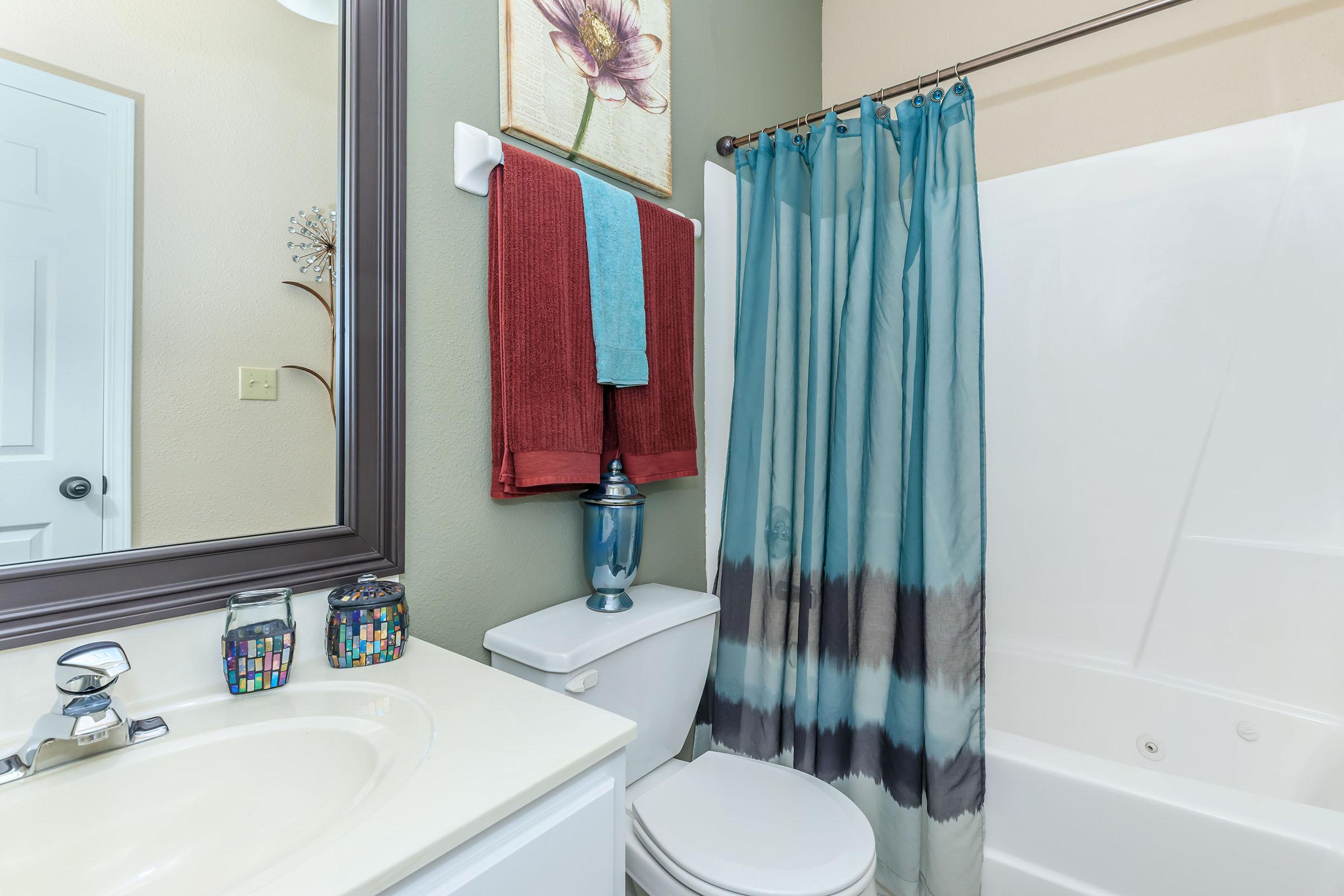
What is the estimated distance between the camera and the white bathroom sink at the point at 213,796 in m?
0.58

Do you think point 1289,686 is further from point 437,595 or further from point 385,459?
point 385,459

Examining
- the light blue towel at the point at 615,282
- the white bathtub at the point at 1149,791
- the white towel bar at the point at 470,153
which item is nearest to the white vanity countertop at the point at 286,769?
the light blue towel at the point at 615,282

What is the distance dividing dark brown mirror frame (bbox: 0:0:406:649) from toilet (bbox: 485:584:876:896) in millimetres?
322

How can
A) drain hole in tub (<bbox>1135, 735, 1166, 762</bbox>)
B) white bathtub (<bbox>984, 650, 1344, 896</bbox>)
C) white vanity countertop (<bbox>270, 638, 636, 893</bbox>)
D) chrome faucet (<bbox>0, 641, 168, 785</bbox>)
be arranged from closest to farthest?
white vanity countertop (<bbox>270, 638, 636, 893</bbox>) < chrome faucet (<bbox>0, 641, 168, 785</bbox>) < white bathtub (<bbox>984, 650, 1344, 896</bbox>) < drain hole in tub (<bbox>1135, 735, 1166, 762</bbox>)

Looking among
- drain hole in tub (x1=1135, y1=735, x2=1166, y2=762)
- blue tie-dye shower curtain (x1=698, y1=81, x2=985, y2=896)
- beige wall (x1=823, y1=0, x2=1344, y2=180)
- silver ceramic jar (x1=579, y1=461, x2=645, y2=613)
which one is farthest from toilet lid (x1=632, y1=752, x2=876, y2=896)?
beige wall (x1=823, y1=0, x2=1344, y2=180)

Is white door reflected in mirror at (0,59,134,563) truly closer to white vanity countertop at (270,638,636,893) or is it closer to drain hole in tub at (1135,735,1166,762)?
white vanity countertop at (270,638,636,893)

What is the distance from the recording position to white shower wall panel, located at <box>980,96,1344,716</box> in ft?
4.86

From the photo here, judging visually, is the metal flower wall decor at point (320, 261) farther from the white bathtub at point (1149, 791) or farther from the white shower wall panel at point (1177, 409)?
the white shower wall panel at point (1177, 409)

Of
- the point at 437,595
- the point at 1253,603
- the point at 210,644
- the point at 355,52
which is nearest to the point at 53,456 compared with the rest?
the point at 210,644

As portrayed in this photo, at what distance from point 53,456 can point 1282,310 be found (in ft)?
7.57

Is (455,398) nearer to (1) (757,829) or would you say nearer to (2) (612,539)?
(2) (612,539)

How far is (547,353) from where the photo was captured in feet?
3.82

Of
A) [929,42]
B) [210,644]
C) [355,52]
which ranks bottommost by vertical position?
[210,644]

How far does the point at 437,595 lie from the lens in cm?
110
